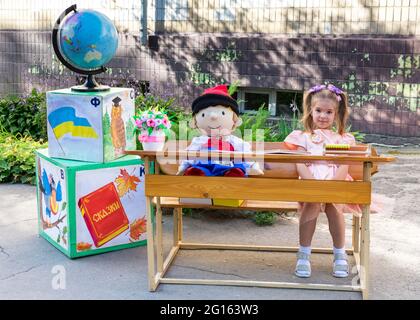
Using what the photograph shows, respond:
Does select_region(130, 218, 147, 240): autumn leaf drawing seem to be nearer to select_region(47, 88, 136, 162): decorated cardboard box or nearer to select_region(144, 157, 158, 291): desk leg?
select_region(47, 88, 136, 162): decorated cardboard box

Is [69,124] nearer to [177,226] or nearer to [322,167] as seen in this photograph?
[177,226]

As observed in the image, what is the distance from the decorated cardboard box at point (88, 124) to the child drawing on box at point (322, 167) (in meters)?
1.21

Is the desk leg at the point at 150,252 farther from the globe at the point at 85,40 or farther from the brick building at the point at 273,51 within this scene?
the brick building at the point at 273,51

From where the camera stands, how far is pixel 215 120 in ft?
14.8

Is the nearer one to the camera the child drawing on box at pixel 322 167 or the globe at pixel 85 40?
the child drawing on box at pixel 322 167

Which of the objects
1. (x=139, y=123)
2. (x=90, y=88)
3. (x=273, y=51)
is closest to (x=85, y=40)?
(x=90, y=88)

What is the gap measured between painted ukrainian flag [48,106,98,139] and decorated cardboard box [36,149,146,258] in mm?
196

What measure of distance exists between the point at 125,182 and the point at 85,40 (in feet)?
3.34

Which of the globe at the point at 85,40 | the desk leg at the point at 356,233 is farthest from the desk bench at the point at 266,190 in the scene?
the globe at the point at 85,40

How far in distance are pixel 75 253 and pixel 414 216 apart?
2.82m

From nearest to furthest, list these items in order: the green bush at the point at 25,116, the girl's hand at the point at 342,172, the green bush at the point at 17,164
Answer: the girl's hand at the point at 342,172
the green bush at the point at 17,164
the green bush at the point at 25,116

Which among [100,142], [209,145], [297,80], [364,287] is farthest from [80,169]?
[297,80]

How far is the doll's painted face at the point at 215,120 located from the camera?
14.8 ft

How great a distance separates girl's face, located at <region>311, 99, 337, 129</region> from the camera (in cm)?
456
